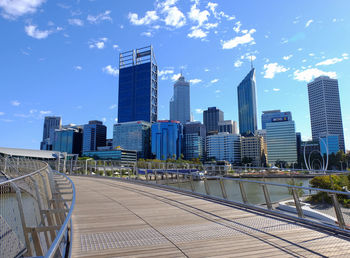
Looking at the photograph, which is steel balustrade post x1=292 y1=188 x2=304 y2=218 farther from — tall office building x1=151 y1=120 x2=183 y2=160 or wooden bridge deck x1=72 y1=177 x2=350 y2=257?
tall office building x1=151 y1=120 x2=183 y2=160

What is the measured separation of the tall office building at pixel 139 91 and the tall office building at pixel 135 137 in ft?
43.6

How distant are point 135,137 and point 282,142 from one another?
288ft

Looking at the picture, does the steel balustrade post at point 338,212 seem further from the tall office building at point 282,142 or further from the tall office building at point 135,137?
the tall office building at point 282,142

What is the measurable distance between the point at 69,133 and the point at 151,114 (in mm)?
66559

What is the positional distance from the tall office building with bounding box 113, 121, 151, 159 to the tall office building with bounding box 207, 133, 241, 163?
4107 centimetres

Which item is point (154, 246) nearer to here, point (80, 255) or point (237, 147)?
point (80, 255)

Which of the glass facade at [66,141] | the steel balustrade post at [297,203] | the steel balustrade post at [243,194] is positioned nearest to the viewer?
the steel balustrade post at [297,203]

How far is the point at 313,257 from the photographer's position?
13.1 feet

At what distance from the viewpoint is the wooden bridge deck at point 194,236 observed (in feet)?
14.1

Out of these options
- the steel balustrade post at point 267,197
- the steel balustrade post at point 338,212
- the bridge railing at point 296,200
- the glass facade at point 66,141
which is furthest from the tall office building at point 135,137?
the steel balustrade post at point 338,212

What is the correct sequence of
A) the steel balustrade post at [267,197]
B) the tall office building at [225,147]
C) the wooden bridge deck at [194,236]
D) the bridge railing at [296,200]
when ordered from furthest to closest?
the tall office building at [225,147], the steel balustrade post at [267,197], the bridge railing at [296,200], the wooden bridge deck at [194,236]

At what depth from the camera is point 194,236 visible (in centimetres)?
521

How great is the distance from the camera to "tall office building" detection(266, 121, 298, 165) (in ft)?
515

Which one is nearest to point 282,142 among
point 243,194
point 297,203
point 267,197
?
point 243,194
